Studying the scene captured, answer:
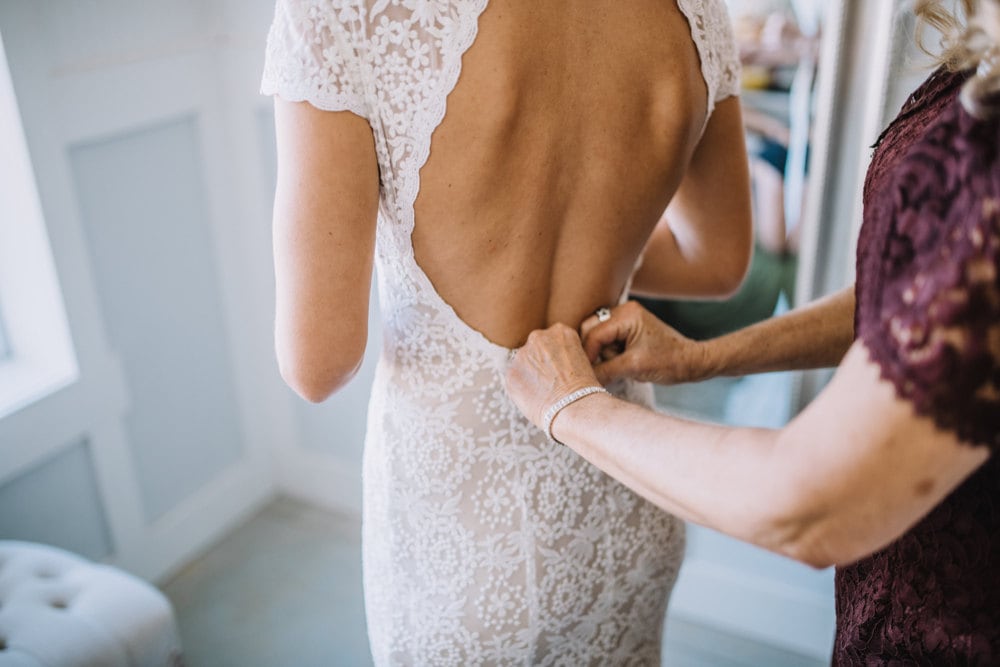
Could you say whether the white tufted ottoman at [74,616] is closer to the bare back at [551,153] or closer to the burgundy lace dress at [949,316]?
the bare back at [551,153]

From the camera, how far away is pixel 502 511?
1132mm

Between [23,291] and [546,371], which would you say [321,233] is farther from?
[23,291]

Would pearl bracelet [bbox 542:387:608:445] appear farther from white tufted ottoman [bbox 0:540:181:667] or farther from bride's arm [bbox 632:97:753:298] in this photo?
white tufted ottoman [bbox 0:540:181:667]

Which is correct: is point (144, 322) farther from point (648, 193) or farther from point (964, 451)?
point (964, 451)

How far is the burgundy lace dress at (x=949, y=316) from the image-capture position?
58 cm

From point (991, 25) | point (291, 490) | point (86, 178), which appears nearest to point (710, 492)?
point (991, 25)

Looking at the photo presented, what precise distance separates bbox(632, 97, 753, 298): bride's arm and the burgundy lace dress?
338 mm

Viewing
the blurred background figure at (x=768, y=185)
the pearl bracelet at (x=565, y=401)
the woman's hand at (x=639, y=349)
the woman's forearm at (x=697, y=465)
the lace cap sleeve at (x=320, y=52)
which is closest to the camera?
the woman's forearm at (x=697, y=465)

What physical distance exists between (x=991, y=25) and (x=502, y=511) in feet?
2.59

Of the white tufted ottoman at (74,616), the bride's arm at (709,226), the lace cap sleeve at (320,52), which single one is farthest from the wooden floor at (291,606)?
the lace cap sleeve at (320,52)

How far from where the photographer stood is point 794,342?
1.19 m

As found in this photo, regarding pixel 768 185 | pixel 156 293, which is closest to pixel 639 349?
pixel 768 185

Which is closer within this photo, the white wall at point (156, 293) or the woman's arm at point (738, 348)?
the woman's arm at point (738, 348)

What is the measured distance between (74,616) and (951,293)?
1603 mm
